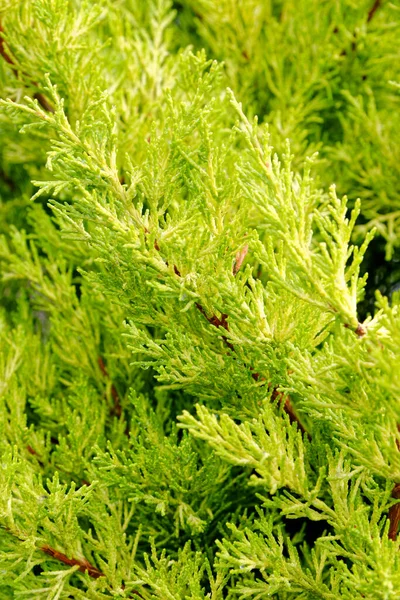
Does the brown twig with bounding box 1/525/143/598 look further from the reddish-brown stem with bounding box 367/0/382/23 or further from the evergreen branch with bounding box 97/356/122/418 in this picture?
the reddish-brown stem with bounding box 367/0/382/23

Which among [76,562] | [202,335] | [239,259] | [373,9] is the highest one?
[373,9]

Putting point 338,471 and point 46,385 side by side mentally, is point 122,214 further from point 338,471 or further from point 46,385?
point 46,385

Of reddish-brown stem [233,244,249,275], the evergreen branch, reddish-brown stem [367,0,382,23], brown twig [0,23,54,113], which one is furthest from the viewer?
reddish-brown stem [367,0,382,23]

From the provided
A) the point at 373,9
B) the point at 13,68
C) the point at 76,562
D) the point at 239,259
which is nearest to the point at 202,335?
the point at 239,259

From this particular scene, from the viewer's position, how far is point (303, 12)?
6.67 ft

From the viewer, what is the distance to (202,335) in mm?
1311

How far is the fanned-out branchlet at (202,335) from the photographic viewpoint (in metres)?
1.09

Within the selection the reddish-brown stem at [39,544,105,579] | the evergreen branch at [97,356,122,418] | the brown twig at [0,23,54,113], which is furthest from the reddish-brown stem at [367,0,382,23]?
the reddish-brown stem at [39,544,105,579]

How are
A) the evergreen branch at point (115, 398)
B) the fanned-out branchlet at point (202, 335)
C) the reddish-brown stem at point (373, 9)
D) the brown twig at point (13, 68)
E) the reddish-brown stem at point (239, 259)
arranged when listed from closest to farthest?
the fanned-out branchlet at point (202, 335) < the reddish-brown stem at point (239, 259) < the brown twig at point (13, 68) < the evergreen branch at point (115, 398) < the reddish-brown stem at point (373, 9)

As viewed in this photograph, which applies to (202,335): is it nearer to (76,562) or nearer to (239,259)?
(239,259)

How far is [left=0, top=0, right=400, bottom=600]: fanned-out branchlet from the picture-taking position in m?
1.09

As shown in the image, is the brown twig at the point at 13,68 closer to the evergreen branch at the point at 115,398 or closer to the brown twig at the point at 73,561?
the evergreen branch at the point at 115,398

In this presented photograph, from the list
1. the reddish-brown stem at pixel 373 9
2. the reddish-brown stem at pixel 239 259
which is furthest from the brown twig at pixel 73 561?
the reddish-brown stem at pixel 373 9

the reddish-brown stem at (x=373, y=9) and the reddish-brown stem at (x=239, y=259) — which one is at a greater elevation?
the reddish-brown stem at (x=373, y=9)
